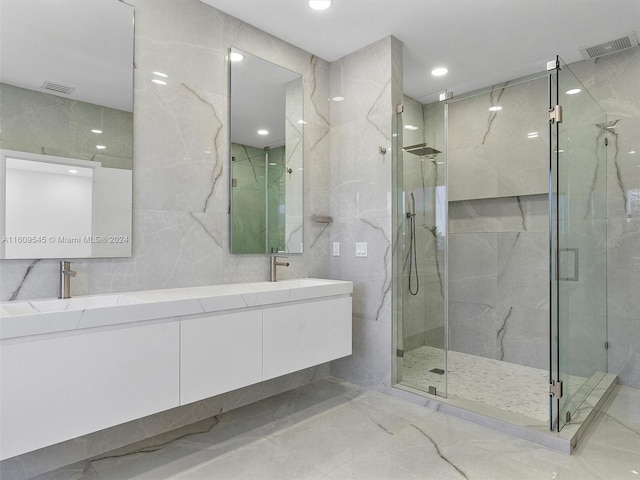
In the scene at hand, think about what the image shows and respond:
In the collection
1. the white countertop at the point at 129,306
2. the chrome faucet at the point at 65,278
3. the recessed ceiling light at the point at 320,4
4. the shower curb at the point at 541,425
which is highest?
the recessed ceiling light at the point at 320,4

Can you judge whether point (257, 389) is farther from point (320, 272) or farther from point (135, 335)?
point (135, 335)

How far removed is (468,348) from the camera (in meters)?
3.80

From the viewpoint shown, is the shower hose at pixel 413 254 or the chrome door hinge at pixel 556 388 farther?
the shower hose at pixel 413 254

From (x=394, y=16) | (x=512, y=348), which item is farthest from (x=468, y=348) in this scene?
(x=394, y=16)

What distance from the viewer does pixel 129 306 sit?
5.42 ft

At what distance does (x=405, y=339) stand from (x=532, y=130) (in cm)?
217

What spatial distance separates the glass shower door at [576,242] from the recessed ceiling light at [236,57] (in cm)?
191

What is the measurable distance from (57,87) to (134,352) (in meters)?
1.34

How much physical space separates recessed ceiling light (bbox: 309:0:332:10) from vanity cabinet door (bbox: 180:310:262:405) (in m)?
1.93

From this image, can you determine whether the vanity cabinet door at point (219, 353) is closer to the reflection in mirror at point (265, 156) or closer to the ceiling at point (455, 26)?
the reflection in mirror at point (265, 156)

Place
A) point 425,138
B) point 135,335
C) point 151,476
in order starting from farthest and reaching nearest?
point 425,138 < point 151,476 < point 135,335

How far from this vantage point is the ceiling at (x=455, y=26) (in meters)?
2.45

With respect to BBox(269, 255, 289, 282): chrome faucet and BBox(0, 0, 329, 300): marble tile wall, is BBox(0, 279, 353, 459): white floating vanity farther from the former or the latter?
BBox(269, 255, 289, 282): chrome faucet

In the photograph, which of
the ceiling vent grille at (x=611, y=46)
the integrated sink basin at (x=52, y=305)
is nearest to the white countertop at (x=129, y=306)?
the integrated sink basin at (x=52, y=305)
